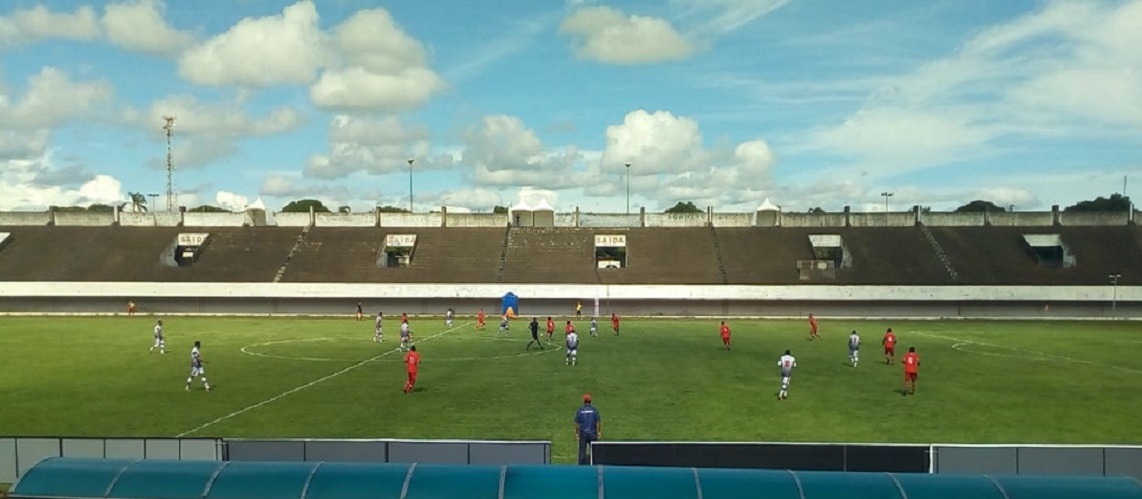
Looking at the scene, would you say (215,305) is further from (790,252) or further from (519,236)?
(790,252)

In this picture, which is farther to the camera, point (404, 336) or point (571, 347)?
point (404, 336)

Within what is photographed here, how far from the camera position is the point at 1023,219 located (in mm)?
77875

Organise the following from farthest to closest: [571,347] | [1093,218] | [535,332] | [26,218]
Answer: [26,218], [1093,218], [535,332], [571,347]

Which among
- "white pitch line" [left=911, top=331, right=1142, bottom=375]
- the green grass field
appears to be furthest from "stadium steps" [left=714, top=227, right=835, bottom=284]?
the green grass field

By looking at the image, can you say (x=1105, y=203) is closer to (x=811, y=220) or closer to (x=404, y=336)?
(x=811, y=220)

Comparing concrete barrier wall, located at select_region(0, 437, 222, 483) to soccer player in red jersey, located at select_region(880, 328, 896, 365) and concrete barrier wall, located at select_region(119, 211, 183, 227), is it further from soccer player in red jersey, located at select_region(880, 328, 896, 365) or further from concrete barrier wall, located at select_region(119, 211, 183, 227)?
concrete barrier wall, located at select_region(119, 211, 183, 227)

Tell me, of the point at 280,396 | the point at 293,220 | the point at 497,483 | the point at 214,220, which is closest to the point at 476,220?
the point at 293,220

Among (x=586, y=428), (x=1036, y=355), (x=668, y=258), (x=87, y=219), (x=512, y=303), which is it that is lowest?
(x=1036, y=355)

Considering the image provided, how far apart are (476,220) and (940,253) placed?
150ft

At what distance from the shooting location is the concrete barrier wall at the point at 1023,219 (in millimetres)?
77188

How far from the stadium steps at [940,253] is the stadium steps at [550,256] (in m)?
31.2

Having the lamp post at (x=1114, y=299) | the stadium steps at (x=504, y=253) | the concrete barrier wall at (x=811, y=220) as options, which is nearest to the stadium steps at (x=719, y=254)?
the concrete barrier wall at (x=811, y=220)

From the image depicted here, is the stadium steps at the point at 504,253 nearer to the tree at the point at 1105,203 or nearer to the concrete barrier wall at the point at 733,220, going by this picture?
the concrete barrier wall at the point at 733,220

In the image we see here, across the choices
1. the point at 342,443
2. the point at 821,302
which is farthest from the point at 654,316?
the point at 342,443
